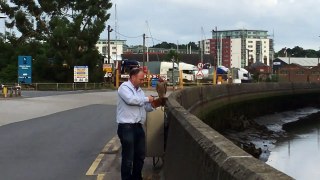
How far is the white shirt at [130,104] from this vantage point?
7.48m

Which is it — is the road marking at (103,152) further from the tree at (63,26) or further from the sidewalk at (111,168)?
the tree at (63,26)

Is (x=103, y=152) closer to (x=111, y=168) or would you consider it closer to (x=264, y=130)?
(x=111, y=168)

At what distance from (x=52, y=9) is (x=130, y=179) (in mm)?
67473

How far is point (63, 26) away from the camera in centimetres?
6544

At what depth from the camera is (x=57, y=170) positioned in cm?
980

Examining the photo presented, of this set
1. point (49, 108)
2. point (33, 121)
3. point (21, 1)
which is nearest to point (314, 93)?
point (49, 108)

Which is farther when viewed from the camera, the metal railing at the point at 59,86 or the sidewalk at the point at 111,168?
the metal railing at the point at 59,86

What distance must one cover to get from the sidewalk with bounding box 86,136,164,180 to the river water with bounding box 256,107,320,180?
239 inches

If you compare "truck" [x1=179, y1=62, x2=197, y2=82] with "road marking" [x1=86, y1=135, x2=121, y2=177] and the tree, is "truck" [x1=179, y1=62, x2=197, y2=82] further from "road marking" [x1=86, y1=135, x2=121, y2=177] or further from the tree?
"road marking" [x1=86, y1=135, x2=121, y2=177]

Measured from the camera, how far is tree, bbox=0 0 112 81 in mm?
65188

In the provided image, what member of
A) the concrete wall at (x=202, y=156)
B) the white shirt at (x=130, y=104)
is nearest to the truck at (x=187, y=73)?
the concrete wall at (x=202, y=156)

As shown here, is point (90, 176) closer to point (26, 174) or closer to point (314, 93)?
point (26, 174)

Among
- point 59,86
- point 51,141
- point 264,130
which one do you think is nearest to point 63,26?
point 59,86

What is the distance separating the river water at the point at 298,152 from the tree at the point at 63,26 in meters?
35.5
